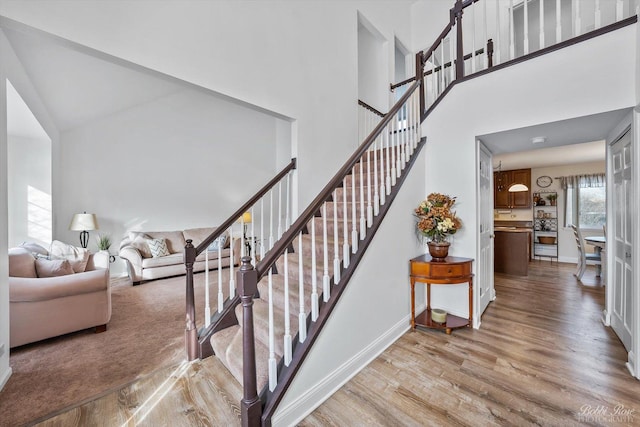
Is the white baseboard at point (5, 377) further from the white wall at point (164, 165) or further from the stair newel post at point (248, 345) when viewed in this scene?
the white wall at point (164, 165)

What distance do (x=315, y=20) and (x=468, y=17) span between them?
3.40 m

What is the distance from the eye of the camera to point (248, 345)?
1.35m

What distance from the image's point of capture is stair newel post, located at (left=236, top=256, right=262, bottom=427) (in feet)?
4.26

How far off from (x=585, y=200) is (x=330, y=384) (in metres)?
7.62

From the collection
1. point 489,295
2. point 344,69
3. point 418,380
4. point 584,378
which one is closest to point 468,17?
point 344,69

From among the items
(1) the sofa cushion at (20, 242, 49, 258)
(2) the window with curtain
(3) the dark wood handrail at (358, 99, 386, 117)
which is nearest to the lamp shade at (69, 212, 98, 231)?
(1) the sofa cushion at (20, 242, 49, 258)

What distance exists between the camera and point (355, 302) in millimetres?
2018

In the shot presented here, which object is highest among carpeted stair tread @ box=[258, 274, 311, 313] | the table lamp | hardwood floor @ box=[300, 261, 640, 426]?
the table lamp

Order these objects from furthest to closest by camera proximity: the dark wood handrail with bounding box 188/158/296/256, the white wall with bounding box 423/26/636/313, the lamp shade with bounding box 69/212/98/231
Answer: the lamp shade with bounding box 69/212/98/231 < the dark wood handrail with bounding box 188/158/296/256 < the white wall with bounding box 423/26/636/313

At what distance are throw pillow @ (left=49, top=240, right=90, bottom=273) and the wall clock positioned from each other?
934 centimetres

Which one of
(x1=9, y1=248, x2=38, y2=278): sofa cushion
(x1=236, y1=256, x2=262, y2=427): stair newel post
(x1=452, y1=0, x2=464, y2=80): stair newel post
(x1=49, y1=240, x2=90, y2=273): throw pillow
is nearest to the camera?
(x1=236, y1=256, x2=262, y2=427): stair newel post

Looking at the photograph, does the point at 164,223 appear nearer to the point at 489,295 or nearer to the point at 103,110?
the point at 103,110

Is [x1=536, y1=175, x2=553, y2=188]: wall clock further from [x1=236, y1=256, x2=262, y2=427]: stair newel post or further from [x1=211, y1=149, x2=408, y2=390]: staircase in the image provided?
[x1=236, y1=256, x2=262, y2=427]: stair newel post

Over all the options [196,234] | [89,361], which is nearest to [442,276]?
[89,361]
